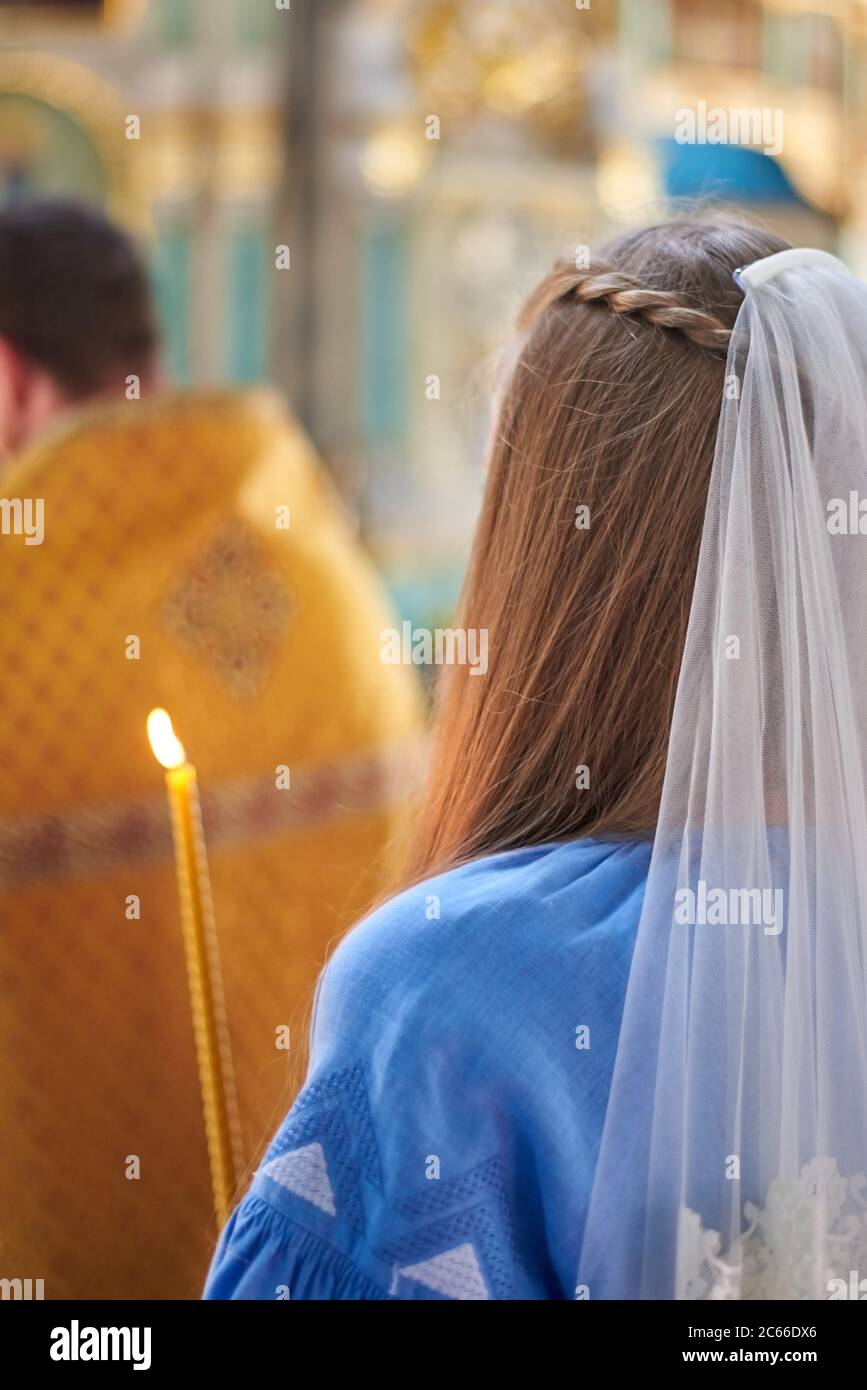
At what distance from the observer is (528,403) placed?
1.00 m

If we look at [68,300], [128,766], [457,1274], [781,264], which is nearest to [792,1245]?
[457,1274]

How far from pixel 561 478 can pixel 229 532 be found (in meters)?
0.89

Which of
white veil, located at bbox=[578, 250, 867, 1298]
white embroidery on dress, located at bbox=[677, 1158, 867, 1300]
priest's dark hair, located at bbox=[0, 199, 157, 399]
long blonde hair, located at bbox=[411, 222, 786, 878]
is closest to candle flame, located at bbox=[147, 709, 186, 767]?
long blonde hair, located at bbox=[411, 222, 786, 878]

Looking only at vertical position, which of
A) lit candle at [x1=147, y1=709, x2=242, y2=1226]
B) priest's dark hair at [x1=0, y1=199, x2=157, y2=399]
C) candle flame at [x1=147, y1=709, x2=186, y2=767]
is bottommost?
lit candle at [x1=147, y1=709, x2=242, y2=1226]

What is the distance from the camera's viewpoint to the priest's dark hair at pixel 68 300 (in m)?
1.79

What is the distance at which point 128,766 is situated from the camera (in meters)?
1.74

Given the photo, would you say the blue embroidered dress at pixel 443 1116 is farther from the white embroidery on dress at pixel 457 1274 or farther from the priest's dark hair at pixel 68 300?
the priest's dark hair at pixel 68 300

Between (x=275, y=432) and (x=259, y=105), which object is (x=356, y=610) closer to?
(x=275, y=432)

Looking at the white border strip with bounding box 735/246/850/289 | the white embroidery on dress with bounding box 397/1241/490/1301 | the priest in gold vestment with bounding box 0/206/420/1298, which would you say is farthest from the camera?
the priest in gold vestment with bounding box 0/206/420/1298

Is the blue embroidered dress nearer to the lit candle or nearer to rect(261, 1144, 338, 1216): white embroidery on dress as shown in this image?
rect(261, 1144, 338, 1216): white embroidery on dress

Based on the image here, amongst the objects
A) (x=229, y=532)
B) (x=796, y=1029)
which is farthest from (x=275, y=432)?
(x=796, y=1029)

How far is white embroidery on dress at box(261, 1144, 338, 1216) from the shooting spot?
0.85m

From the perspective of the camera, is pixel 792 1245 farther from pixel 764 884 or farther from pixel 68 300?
pixel 68 300

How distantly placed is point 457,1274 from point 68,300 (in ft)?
4.22
